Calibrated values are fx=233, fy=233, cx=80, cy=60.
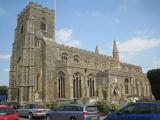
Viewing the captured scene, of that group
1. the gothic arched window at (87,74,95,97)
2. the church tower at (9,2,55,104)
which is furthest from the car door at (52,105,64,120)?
the gothic arched window at (87,74,95,97)

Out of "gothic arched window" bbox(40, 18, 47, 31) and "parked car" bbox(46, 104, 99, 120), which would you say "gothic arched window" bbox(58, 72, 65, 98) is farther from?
"parked car" bbox(46, 104, 99, 120)

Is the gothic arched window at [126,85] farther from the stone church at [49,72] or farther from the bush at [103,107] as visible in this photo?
the bush at [103,107]

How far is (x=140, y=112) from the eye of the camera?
12.6 meters

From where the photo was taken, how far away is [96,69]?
47156 mm

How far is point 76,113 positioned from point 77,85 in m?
26.1

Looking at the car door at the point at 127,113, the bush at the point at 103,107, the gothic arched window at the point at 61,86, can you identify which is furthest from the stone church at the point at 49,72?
the car door at the point at 127,113

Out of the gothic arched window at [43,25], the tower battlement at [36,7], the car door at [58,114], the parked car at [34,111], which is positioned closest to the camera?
the car door at [58,114]

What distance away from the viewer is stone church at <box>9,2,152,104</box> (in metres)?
42.3

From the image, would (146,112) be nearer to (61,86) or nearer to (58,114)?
(58,114)

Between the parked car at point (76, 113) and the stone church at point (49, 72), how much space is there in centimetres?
2142

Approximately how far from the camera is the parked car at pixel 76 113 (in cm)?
1708

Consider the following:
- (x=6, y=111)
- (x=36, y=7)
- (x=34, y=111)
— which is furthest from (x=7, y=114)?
(x=36, y=7)

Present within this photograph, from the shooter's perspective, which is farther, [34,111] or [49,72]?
[49,72]

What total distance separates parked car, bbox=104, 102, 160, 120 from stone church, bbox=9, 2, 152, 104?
26.7 meters
